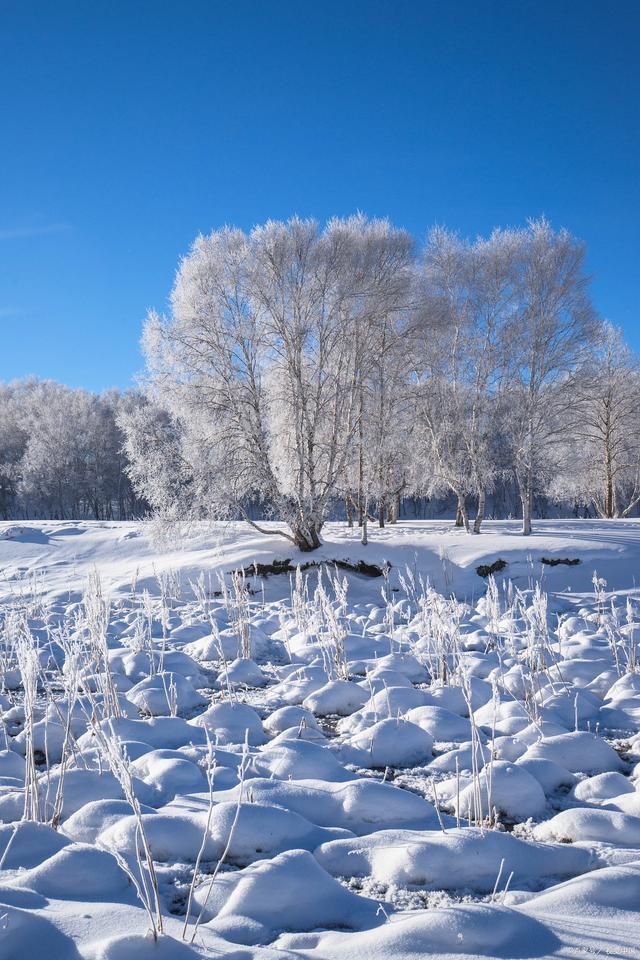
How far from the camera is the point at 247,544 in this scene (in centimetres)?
1362

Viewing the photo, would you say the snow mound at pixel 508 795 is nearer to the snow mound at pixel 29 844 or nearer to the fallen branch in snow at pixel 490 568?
the snow mound at pixel 29 844

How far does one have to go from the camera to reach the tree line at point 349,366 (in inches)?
483

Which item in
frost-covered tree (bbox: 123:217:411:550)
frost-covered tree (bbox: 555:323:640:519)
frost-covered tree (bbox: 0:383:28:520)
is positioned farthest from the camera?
frost-covered tree (bbox: 0:383:28:520)

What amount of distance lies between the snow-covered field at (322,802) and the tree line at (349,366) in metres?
6.75

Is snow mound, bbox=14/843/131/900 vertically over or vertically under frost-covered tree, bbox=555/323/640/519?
under

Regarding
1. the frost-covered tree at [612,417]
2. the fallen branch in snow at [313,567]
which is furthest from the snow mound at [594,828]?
the frost-covered tree at [612,417]

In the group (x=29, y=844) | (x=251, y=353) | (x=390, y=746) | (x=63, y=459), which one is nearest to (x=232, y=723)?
(x=390, y=746)

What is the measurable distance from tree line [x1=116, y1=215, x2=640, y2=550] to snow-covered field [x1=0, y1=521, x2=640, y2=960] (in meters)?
6.75

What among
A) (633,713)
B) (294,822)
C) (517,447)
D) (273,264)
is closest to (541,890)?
(294,822)

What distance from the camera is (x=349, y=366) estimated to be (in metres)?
13.5

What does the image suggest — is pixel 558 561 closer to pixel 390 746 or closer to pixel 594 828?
pixel 390 746

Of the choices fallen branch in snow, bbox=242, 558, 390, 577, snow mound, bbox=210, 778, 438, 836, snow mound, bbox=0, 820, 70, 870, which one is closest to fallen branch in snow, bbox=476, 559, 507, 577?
fallen branch in snow, bbox=242, 558, 390, 577

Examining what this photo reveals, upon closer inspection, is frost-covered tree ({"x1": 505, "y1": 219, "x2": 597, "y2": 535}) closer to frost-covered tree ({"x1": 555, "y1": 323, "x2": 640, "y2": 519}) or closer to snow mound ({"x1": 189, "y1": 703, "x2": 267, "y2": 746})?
frost-covered tree ({"x1": 555, "y1": 323, "x2": 640, "y2": 519})

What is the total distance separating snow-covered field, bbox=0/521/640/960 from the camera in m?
1.58
